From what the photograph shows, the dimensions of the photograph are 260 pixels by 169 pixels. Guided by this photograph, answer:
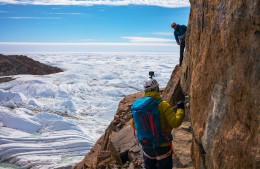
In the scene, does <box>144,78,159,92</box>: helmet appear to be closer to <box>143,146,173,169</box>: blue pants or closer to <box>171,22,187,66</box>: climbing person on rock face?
<box>143,146,173,169</box>: blue pants

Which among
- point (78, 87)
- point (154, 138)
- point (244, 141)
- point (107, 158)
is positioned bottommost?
point (78, 87)

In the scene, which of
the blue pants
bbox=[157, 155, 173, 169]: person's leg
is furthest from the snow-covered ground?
bbox=[157, 155, 173, 169]: person's leg

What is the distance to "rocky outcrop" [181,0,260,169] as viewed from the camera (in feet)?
11.8

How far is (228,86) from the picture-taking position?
3.98 m

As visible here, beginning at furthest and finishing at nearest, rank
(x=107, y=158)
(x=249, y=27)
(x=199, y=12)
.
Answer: (x=107, y=158)
(x=199, y=12)
(x=249, y=27)

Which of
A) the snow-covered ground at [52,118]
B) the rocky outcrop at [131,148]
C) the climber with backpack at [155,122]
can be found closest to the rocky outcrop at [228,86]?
the climber with backpack at [155,122]

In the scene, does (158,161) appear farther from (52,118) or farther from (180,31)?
(52,118)

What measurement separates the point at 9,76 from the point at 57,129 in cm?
4148

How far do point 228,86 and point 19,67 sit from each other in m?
94.3

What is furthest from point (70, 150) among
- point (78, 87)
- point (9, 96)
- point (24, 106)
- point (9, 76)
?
point (9, 76)

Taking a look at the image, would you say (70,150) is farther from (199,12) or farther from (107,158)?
(199,12)

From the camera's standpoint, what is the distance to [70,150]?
39.3 meters

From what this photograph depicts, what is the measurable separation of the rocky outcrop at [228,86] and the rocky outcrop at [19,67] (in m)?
87.5

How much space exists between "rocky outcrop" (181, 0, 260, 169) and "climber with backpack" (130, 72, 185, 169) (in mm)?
443
